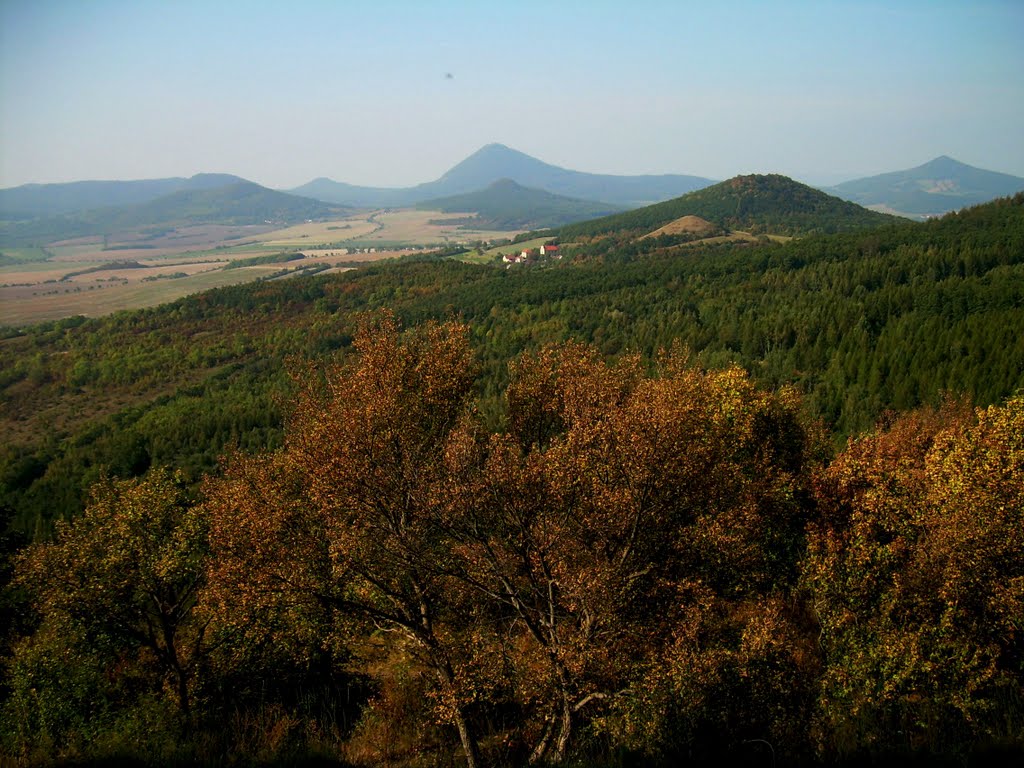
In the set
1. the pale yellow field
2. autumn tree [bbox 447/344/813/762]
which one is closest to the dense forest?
autumn tree [bbox 447/344/813/762]

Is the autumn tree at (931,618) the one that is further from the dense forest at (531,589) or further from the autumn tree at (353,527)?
the autumn tree at (353,527)

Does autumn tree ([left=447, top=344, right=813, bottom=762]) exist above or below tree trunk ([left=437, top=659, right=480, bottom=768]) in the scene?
above

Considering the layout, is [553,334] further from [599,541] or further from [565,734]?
[565,734]

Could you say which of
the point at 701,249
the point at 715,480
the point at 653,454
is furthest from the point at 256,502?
the point at 701,249

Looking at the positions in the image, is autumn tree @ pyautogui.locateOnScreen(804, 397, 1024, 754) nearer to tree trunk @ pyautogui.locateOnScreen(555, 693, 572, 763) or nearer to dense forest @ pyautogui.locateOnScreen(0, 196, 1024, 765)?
dense forest @ pyautogui.locateOnScreen(0, 196, 1024, 765)

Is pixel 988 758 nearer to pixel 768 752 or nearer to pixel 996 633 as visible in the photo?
pixel 768 752

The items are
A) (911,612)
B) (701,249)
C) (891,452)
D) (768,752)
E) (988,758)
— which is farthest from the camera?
(701,249)

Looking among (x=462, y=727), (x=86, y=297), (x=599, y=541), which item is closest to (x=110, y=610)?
(x=462, y=727)

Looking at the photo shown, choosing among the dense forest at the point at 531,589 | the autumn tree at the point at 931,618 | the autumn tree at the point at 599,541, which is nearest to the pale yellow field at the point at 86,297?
the dense forest at the point at 531,589

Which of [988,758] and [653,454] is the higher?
[653,454]
